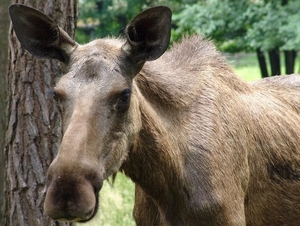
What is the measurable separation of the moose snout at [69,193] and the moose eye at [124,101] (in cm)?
65

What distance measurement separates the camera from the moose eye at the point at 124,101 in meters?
5.43

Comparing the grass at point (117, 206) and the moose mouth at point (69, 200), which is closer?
the moose mouth at point (69, 200)

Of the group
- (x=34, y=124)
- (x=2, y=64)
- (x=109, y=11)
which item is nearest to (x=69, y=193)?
(x=34, y=124)

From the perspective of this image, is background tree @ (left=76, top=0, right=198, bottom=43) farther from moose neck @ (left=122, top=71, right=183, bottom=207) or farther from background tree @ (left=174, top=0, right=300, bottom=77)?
moose neck @ (left=122, top=71, right=183, bottom=207)

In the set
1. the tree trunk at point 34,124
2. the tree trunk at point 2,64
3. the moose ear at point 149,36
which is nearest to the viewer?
the moose ear at point 149,36

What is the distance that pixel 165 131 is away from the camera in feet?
20.2

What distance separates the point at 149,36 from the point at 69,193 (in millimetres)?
1505

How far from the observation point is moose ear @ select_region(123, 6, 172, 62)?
5.66m

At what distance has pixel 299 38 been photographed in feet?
59.2

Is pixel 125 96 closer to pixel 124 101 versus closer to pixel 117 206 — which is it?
pixel 124 101

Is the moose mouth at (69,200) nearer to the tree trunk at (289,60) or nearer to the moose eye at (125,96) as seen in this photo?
the moose eye at (125,96)

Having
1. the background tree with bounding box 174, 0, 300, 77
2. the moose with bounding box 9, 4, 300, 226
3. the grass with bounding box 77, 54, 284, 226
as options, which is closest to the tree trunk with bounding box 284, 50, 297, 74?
the background tree with bounding box 174, 0, 300, 77

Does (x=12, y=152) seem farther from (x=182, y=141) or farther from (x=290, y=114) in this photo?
(x=290, y=114)

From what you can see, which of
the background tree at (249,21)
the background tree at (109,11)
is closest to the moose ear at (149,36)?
Result: the background tree at (249,21)
